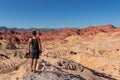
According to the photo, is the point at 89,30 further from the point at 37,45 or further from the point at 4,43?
the point at 37,45

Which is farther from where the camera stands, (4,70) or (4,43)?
(4,43)

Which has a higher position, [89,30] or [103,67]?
[89,30]

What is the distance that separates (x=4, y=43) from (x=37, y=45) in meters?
30.2

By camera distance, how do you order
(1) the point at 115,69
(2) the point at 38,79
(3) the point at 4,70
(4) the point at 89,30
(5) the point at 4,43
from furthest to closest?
(4) the point at 89,30 < (5) the point at 4,43 < (1) the point at 115,69 < (3) the point at 4,70 < (2) the point at 38,79

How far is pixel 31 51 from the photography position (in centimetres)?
934

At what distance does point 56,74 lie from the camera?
961 cm

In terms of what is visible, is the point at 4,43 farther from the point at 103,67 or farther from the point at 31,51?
the point at 31,51

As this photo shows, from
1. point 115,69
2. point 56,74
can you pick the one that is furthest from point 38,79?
point 115,69

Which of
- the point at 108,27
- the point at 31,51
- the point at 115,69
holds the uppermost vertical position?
the point at 108,27

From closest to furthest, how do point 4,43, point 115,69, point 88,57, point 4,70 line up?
point 4,70
point 115,69
point 88,57
point 4,43

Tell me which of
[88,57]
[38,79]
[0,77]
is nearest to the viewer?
[38,79]

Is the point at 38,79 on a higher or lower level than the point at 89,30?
lower

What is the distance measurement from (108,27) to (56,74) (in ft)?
333

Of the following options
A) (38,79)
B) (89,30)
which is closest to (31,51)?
(38,79)
